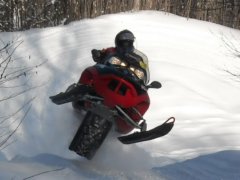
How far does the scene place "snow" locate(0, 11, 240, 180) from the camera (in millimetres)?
5887

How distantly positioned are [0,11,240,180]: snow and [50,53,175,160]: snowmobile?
302 millimetres

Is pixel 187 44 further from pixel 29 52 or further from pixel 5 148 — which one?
pixel 5 148

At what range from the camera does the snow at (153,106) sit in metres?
5.89

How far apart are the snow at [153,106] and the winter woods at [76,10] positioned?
0.68 meters

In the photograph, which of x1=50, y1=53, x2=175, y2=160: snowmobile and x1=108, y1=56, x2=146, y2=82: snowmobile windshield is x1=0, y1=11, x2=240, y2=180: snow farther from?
x1=108, y1=56, x2=146, y2=82: snowmobile windshield

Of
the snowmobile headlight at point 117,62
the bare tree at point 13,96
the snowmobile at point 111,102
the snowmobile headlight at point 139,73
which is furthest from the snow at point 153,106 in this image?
the snowmobile headlight at point 117,62

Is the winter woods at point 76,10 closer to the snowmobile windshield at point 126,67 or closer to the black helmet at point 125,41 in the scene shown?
the black helmet at point 125,41

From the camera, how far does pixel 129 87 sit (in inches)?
243

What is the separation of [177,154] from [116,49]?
4.49ft

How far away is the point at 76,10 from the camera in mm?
12820

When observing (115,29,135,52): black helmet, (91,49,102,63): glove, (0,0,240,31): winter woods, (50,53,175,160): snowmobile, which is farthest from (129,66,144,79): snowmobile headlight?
(0,0,240,31): winter woods

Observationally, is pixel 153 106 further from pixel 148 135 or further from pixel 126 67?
pixel 148 135

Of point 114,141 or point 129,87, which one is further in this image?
point 114,141

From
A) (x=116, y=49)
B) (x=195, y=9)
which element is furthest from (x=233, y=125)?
(x=195, y=9)
